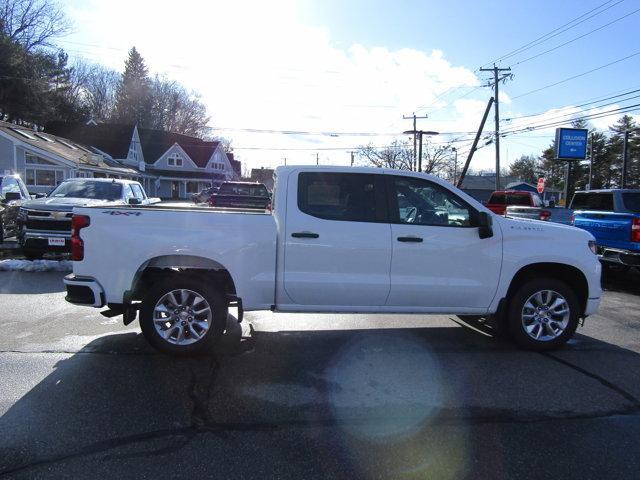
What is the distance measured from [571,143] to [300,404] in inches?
1348

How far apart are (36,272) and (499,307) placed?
27.7ft

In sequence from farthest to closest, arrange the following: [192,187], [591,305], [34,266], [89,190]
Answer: [192,187] → [89,190] → [34,266] → [591,305]

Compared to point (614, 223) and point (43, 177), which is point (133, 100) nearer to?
point (43, 177)

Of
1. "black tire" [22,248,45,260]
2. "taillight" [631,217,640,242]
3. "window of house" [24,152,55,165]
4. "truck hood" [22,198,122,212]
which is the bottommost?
"black tire" [22,248,45,260]

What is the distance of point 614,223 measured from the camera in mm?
10039

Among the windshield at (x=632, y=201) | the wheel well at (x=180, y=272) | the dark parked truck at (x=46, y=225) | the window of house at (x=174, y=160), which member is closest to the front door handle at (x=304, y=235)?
the wheel well at (x=180, y=272)

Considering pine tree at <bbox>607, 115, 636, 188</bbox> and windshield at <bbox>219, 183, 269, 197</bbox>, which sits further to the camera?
pine tree at <bbox>607, 115, 636, 188</bbox>

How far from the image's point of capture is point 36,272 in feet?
31.7

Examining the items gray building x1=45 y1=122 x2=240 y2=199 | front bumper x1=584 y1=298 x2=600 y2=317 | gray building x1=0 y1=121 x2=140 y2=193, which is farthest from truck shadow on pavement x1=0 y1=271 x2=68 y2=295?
gray building x1=45 y1=122 x2=240 y2=199

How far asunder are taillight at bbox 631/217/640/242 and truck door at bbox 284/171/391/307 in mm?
6688

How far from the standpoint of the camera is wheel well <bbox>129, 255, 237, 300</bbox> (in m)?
5.02

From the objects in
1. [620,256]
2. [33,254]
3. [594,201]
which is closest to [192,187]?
[33,254]

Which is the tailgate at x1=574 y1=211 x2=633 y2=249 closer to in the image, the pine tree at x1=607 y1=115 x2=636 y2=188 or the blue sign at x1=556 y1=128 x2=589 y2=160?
the blue sign at x1=556 y1=128 x2=589 y2=160

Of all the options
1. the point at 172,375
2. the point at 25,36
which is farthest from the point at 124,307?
the point at 25,36
